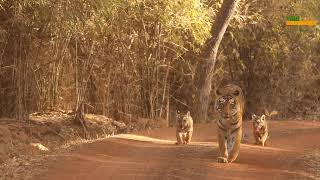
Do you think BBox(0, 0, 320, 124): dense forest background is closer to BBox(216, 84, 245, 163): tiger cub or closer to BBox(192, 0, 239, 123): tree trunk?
BBox(192, 0, 239, 123): tree trunk

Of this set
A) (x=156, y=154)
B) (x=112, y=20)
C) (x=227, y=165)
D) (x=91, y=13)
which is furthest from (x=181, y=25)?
(x=227, y=165)

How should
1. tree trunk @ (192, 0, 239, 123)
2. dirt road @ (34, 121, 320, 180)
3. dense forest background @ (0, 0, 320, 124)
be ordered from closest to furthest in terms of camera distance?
dirt road @ (34, 121, 320, 180), dense forest background @ (0, 0, 320, 124), tree trunk @ (192, 0, 239, 123)

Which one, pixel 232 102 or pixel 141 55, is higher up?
pixel 141 55

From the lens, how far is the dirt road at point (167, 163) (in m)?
9.29

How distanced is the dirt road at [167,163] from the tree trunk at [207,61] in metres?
5.72

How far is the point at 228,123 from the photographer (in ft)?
33.7

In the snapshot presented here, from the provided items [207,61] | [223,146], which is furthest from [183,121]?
[207,61]

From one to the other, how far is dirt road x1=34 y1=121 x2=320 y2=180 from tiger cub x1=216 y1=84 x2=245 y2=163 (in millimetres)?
241

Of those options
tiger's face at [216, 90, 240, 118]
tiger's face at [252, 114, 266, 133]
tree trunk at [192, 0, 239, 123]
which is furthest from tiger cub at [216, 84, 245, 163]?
tree trunk at [192, 0, 239, 123]

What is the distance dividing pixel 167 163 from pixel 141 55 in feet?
28.6

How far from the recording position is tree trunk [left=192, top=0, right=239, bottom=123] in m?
18.8

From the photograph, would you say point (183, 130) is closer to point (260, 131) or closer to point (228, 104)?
point (260, 131)

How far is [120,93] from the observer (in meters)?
18.8

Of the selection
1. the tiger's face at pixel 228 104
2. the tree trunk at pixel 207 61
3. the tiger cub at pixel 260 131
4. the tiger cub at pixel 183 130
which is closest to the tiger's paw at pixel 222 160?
the tiger's face at pixel 228 104
